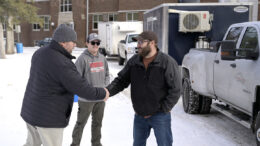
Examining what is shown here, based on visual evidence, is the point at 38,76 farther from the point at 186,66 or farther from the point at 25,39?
the point at 25,39

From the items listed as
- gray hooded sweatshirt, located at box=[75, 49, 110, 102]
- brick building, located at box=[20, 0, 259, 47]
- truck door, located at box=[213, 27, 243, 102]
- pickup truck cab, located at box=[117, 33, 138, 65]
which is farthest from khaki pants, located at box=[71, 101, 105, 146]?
brick building, located at box=[20, 0, 259, 47]

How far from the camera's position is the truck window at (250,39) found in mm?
5590

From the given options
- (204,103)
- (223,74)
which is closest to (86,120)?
(223,74)

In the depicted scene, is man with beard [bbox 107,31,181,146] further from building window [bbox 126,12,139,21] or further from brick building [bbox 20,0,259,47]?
building window [bbox 126,12,139,21]

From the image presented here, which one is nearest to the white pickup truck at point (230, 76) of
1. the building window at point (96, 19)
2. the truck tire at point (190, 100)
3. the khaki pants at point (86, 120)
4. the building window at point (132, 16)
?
the truck tire at point (190, 100)

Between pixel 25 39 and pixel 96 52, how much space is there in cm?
5447

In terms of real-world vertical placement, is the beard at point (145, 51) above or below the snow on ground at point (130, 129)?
above

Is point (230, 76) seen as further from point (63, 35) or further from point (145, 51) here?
point (63, 35)

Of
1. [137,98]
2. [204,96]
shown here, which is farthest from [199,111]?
[137,98]

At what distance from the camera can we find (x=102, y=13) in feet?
147

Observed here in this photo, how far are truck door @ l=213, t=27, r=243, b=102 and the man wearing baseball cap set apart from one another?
2200 millimetres

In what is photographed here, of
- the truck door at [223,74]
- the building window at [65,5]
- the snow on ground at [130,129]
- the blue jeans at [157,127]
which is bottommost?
the snow on ground at [130,129]

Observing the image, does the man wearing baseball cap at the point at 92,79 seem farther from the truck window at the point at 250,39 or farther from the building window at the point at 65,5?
the building window at the point at 65,5

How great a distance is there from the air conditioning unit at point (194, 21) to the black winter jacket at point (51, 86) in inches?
278
